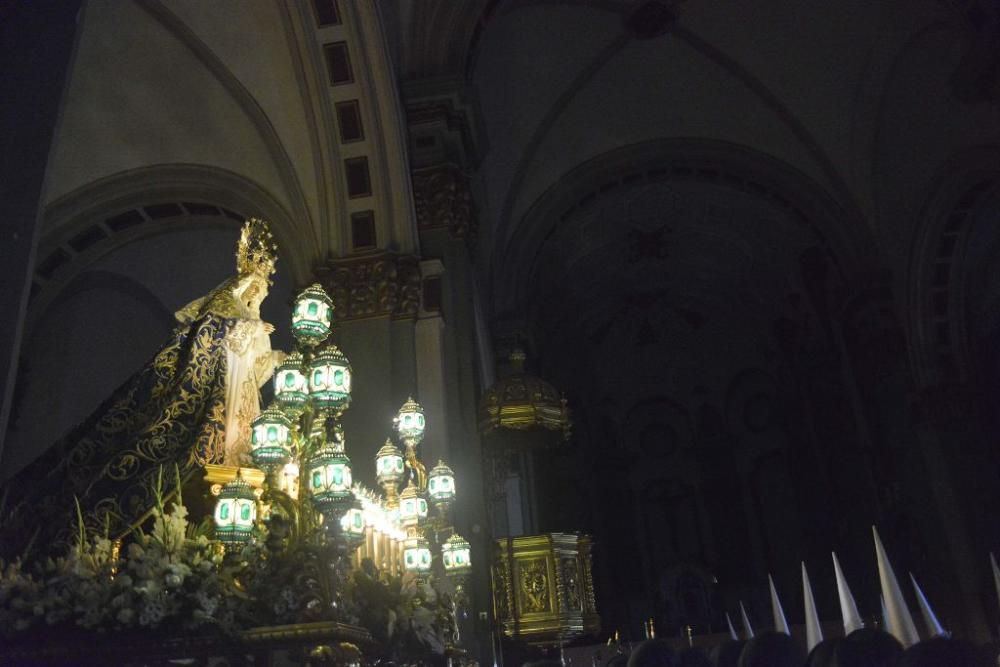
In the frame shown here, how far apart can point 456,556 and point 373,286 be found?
270cm

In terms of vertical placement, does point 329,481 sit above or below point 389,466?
below

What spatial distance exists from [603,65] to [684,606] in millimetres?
11977

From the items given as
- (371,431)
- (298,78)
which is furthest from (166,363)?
(298,78)

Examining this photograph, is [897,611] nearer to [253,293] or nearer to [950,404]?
[253,293]

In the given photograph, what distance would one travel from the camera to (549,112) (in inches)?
479

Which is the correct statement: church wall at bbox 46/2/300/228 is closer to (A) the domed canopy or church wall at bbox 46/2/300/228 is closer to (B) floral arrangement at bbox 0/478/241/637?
(A) the domed canopy

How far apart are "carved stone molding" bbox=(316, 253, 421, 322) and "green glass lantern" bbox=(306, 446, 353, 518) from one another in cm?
366

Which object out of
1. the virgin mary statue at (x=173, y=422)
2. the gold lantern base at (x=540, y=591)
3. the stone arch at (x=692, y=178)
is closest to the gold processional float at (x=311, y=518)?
the virgin mary statue at (x=173, y=422)

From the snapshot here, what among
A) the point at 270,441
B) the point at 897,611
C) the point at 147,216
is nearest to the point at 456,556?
the point at 270,441

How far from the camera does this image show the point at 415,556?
539 centimetres

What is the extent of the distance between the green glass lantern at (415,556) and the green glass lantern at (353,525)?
3.87 ft

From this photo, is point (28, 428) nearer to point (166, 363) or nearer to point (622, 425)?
point (166, 363)

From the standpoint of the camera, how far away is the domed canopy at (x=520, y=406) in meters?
8.38

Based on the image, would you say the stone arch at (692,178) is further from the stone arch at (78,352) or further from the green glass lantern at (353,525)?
the green glass lantern at (353,525)
